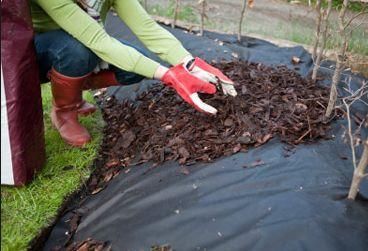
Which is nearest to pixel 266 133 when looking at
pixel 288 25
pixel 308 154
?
pixel 308 154

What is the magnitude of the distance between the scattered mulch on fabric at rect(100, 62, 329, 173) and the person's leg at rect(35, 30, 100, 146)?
0.54 ft

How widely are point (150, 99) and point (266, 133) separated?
28.1 inches

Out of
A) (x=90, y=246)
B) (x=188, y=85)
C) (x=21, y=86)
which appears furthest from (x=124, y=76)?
(x=90, y=246)

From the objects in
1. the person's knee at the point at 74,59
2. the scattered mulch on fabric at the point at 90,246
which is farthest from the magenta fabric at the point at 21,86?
the scattered mulch on fabric at the point at 90,246

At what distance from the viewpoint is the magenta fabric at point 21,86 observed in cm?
161

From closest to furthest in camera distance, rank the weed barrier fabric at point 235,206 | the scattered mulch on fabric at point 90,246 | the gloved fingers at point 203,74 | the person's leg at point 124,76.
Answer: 1. the weed barrier fabric at point 235,206
2. the scattered mulch on fabric at point 90,246
3. the gloved fingers at point 203,74
4. the person's leg at point 124,76

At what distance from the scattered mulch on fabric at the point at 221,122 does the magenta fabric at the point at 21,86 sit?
361 millimetres

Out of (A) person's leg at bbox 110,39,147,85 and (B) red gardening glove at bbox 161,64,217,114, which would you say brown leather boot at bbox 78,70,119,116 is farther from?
(B) red gardening glove at bbox 161,64,217,114

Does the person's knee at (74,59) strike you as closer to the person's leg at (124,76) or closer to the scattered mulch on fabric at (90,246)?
the person's leg at (124,76)

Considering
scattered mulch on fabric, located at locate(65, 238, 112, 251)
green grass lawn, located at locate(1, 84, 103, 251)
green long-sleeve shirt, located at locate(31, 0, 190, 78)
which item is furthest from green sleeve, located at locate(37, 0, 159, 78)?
scattered mulch on fabric, located at locate(65, 238, 112, 251)

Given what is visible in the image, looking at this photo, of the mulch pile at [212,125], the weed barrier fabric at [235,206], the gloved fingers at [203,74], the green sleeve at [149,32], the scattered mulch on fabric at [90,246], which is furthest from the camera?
the green sleeve at [149,32]

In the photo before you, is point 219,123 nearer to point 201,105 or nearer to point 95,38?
point 201,105

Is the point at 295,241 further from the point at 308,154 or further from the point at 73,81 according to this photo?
the point at 73,81

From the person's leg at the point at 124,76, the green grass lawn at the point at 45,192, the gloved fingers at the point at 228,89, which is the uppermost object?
the gloved fingers at the point at 228,89
